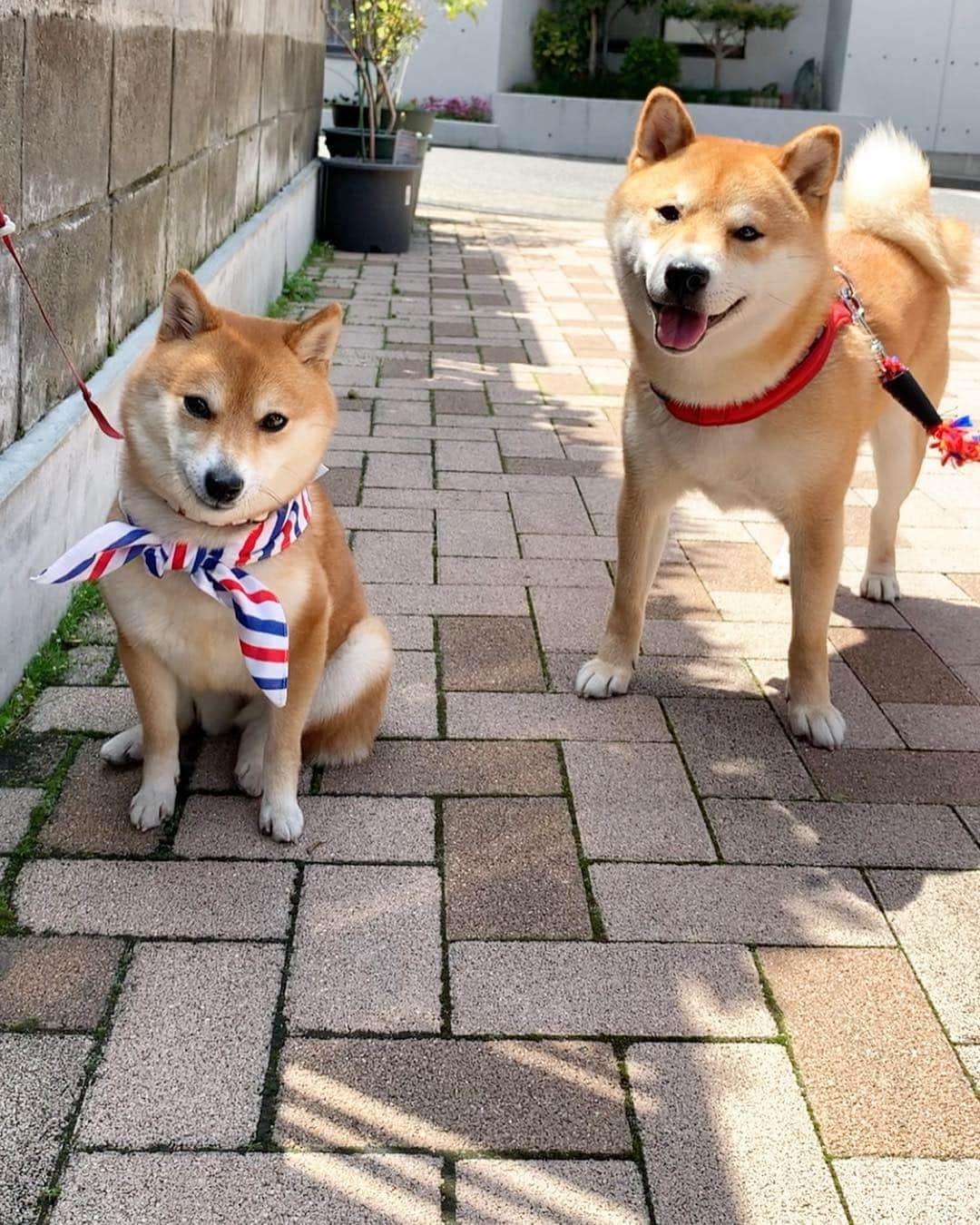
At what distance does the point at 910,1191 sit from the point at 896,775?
1373mm

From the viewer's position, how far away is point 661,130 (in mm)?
3188

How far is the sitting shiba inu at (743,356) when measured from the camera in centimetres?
292

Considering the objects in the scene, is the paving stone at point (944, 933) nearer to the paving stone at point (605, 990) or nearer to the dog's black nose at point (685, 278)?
the paving stone at point (605, 990)

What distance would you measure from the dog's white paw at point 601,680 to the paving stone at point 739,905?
31.3 inches

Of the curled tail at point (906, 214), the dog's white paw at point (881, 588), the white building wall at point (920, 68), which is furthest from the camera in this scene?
the white building wall at point (920, 68)

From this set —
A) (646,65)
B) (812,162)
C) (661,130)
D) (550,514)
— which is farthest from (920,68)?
(812,162)

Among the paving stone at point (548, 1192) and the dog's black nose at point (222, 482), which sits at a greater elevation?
the dog's black nose at point (222, 482)

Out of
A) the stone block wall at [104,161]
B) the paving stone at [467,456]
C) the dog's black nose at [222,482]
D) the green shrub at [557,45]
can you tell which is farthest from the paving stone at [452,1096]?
the green shrub at [557,45]

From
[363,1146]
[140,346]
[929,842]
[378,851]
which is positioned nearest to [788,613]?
[929,842]

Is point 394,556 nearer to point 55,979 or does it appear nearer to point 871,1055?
point 55,979

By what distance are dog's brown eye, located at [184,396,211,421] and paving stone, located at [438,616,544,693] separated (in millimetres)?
1235

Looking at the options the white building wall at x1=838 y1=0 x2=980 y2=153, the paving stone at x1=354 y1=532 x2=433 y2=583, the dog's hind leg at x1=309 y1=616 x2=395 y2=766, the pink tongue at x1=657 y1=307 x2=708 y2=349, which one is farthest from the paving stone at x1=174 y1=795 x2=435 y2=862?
the white building wall at x1=838 y1=0 x2=980 y2=153

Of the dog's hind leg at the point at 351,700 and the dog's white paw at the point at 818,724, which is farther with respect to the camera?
the dog's white paw at the point at 818,724

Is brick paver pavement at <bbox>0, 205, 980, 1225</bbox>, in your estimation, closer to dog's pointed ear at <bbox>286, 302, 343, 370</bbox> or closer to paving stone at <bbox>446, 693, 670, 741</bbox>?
paving stone at <bbox>446, 693, 670, 741</bbox>
